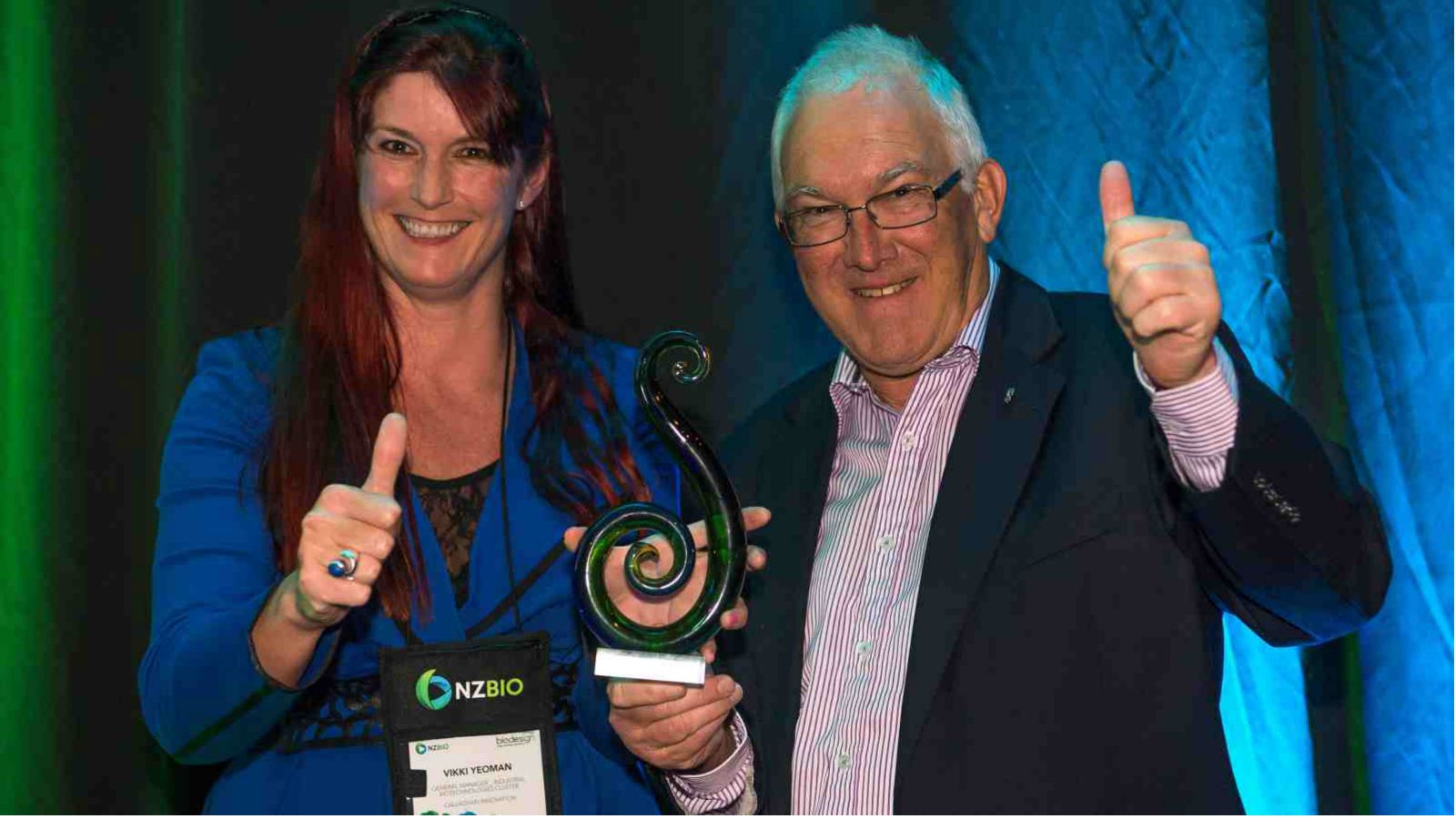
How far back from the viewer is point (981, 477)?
6.63 feet

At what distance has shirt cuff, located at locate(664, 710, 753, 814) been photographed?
79.3 inches

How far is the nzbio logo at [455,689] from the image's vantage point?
1866 millimetres

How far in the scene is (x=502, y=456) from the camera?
2.06 m

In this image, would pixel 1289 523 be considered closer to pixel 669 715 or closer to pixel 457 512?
pixel 669 715

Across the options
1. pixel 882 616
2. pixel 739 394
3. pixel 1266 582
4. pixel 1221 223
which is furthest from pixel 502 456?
pixel 1221 223

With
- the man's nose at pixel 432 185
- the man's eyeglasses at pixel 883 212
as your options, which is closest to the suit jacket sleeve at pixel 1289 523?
the man's eyeglasses at pixel 883 212

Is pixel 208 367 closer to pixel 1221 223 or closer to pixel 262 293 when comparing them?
pixel 262 293

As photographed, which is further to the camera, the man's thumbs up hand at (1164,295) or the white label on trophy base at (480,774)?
the white label on trophy base at (480,774)

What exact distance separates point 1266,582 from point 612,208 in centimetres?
147

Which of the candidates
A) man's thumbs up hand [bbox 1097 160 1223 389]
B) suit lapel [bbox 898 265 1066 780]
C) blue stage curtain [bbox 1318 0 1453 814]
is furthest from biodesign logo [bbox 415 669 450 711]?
blue stage curtain [bbox 1318 0 1453 814]

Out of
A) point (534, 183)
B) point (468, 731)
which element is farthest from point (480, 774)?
point (534, 183)

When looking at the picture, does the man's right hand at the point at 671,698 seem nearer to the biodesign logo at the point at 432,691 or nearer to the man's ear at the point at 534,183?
the biodesign logo at the point at 432,691

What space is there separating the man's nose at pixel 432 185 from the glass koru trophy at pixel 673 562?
0.44 meters

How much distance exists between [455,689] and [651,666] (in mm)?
321
